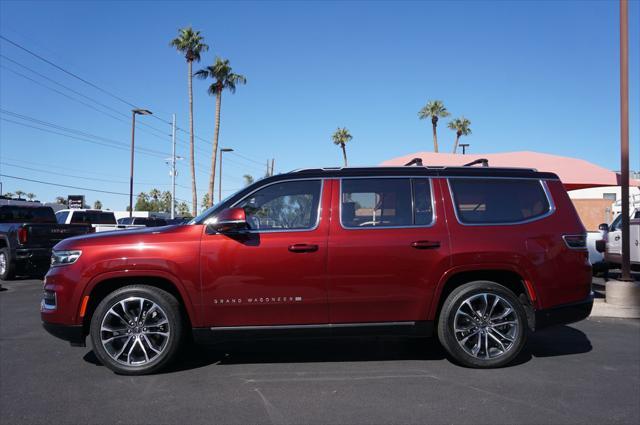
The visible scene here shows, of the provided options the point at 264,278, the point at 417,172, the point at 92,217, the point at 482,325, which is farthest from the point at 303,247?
the point at 92,217

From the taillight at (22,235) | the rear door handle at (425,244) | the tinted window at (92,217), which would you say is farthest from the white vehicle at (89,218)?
the rear door handle at (425,244)

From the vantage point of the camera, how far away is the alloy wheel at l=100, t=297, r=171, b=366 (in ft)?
15.5

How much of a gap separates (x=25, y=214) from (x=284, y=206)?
41.0ft

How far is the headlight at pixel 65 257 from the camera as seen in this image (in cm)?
476

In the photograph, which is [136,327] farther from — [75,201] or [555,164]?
[75,201]

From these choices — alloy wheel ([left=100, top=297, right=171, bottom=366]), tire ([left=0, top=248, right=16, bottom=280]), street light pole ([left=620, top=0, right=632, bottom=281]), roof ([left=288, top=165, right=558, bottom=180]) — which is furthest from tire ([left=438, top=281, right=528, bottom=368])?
tire ([left=0, top=248, right=16, bottom=280])

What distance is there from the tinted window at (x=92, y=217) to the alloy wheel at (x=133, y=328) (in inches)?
643

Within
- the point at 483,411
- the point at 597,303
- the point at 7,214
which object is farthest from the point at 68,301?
the point at 7,214

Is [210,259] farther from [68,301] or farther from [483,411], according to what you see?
[483,411]

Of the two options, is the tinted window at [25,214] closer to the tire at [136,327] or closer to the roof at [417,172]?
the tire at [136,327]

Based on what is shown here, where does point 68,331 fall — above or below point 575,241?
below

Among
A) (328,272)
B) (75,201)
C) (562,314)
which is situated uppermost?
(75,201)

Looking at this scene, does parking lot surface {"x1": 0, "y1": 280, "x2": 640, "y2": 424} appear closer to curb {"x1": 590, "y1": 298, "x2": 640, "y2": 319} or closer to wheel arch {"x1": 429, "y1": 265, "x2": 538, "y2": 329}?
wheel arch {"x1": 429, "y1": 265, "x2": 538, "y2": 329}

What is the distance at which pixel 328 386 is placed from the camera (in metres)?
4.48
